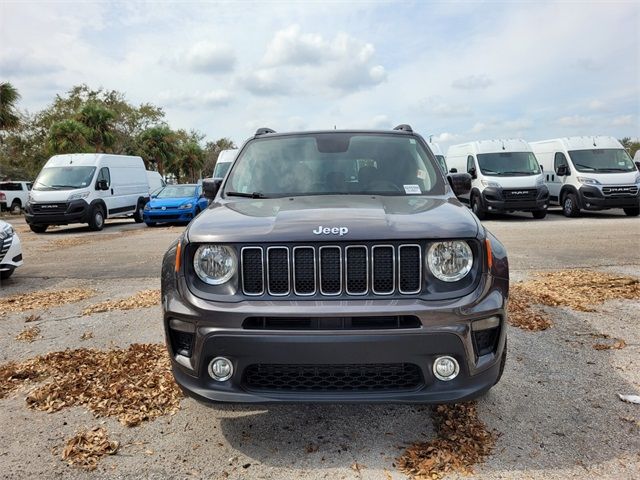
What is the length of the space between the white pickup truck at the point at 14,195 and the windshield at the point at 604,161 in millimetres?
28044

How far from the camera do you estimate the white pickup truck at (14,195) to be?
29.8m

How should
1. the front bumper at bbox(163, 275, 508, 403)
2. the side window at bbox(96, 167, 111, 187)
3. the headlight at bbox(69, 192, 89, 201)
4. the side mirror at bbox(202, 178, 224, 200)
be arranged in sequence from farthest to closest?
the side window at bbox(96, 167, 111, 187) → the headlight at bbox(69, 192, 89, 201) → the side mirror at bbox(202, 178, 224, 200) → the front bumper at bbox(163, 275, 508, 403)

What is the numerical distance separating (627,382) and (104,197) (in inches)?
657

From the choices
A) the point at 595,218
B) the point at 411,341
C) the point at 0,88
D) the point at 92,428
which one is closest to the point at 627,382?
the point at 411,341

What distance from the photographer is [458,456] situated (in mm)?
2699

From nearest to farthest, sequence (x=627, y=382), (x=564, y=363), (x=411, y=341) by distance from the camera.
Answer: (x=411, y=341) → (x=627, y=382) → (x=564, y=363)

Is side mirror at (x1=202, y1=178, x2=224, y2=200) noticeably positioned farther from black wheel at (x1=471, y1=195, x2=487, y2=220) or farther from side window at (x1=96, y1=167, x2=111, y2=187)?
side window at (x1=96, y1=167, x2=111, y2=187)

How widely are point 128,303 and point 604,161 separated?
14.9 metres

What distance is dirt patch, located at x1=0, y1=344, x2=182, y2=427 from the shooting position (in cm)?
333

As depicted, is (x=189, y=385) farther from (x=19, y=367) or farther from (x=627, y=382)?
(x=627, y=382)

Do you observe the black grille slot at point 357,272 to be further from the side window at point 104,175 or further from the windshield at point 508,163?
the side window at point 104,175

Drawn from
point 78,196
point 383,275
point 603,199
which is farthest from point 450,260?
point 78,196

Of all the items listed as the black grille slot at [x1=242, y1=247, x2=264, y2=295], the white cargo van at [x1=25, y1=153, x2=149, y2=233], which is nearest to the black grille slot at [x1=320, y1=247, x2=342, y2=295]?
the black grille slot at [x1=242, y1=247, x2=264, y2=295]

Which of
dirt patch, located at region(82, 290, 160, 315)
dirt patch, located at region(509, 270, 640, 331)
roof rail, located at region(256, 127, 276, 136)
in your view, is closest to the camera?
roof rail, located at region(256, 127, 276, 136)
